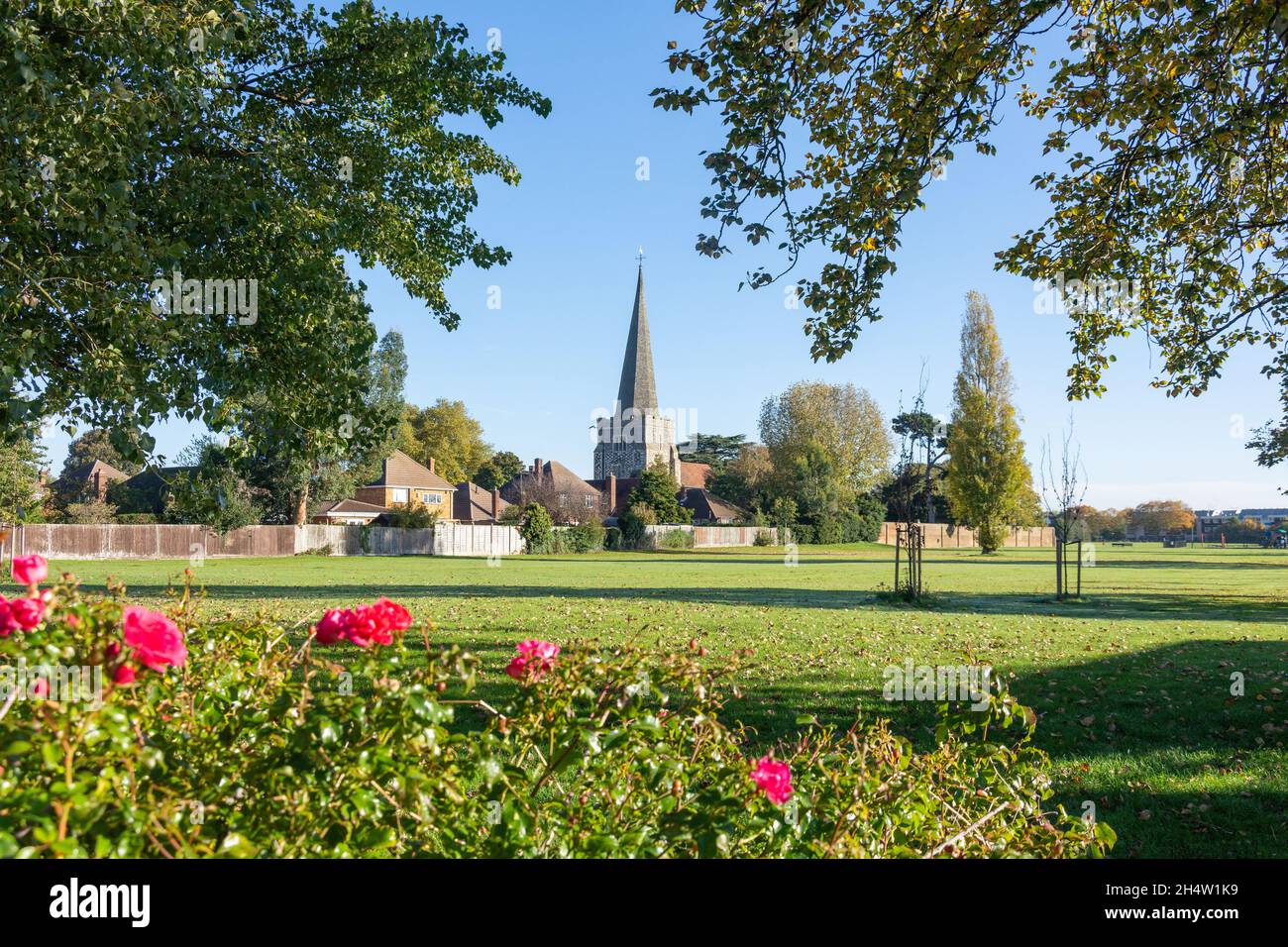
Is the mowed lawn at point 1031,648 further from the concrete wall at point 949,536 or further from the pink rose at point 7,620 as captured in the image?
the concrete wall at point 949,536

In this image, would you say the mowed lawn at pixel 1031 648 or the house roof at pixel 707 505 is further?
the house roof at pixel 707 505

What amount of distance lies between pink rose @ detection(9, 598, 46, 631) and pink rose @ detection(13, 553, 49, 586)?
13 centimetres

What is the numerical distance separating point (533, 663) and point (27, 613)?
139 cm

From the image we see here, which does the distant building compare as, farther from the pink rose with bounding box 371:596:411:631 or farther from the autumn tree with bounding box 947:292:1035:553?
the pink rose with bounding box 371:596:411:631

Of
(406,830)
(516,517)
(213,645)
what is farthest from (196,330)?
(516,517)

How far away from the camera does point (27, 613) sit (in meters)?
2.23

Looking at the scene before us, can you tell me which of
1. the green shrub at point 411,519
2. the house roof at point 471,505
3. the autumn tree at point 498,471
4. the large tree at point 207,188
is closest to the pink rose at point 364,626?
the large tree at point 207,188

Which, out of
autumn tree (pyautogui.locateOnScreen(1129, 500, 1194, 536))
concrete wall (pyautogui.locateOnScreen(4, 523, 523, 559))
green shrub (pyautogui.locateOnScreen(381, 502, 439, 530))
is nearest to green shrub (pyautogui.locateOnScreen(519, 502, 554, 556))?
concrete wall (pyautogui.locateOnScreen(4, 523, 523, 559))

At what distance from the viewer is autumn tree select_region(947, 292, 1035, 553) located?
46969mm

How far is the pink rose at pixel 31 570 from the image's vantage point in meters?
2.41

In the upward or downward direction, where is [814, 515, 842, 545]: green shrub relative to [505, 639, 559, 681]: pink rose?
downward

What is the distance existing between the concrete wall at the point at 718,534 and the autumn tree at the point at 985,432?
18044 mm

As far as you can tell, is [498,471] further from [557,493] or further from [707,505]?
[707,505]
